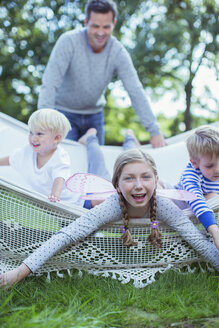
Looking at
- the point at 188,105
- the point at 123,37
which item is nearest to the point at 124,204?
the point at 123,37

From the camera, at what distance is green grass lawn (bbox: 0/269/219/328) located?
139 cm

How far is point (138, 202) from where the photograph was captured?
1.71m

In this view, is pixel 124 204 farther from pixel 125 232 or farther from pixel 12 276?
pixel 12 276

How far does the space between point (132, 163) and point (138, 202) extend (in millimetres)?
160

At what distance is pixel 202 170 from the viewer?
1.95 m

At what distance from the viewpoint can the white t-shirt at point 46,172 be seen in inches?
83.4

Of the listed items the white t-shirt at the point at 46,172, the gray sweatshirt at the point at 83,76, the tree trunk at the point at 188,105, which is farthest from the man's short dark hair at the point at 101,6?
the tree trunk at the point at 188,105

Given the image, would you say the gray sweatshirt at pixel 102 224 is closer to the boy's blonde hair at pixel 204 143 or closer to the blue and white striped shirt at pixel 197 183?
the blue and white striped shirt at pixel 197 183

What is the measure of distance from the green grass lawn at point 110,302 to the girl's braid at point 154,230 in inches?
6.1

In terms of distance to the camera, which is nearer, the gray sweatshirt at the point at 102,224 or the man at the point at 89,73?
the gray sweatshirt at the point at 102,224

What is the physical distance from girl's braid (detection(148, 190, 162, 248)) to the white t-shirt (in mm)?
507

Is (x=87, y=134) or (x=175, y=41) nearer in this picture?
(x=87, y=134)

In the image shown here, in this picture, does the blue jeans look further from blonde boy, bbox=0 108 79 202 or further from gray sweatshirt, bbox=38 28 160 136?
blonde boy, bbox=0 108 79 202

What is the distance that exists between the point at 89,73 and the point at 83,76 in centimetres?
5
